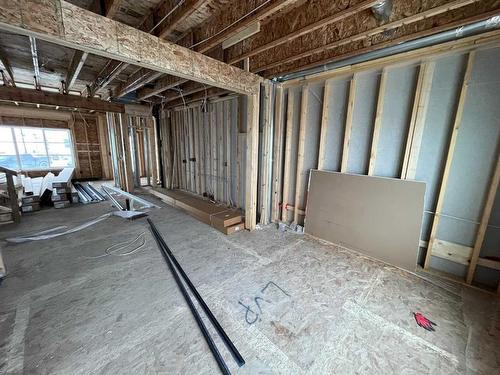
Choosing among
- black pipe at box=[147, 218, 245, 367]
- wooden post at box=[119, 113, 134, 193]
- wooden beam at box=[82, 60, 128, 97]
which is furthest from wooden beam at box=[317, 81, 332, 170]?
wooden post at box=[119, 113, 134, 193]

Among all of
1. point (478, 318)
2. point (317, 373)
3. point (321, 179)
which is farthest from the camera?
point (321, 179)

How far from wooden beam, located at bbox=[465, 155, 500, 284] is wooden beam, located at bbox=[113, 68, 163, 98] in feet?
15.2

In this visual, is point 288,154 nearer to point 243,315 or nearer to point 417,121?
point 417,121

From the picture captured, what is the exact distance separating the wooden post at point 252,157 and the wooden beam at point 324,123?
1.07 meters

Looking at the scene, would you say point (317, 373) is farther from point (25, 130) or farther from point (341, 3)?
point (25, 130)

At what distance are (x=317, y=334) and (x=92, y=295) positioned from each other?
228 cm

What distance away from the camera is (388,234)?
2.81m

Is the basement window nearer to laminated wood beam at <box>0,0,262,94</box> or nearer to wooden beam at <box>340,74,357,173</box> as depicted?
laminated wood beam at <box>0,0,262,94</box>

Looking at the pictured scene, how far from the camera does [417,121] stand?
99.3 inches

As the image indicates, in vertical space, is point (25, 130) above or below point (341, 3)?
below

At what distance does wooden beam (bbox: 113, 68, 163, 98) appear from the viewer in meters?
3.78

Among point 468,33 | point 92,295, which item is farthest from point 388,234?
point 92,295

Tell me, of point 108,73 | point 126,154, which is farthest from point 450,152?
point 126,154

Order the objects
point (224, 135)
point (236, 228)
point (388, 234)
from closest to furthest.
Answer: point (388, 234) < point (236, 228) < point (224, 135)
